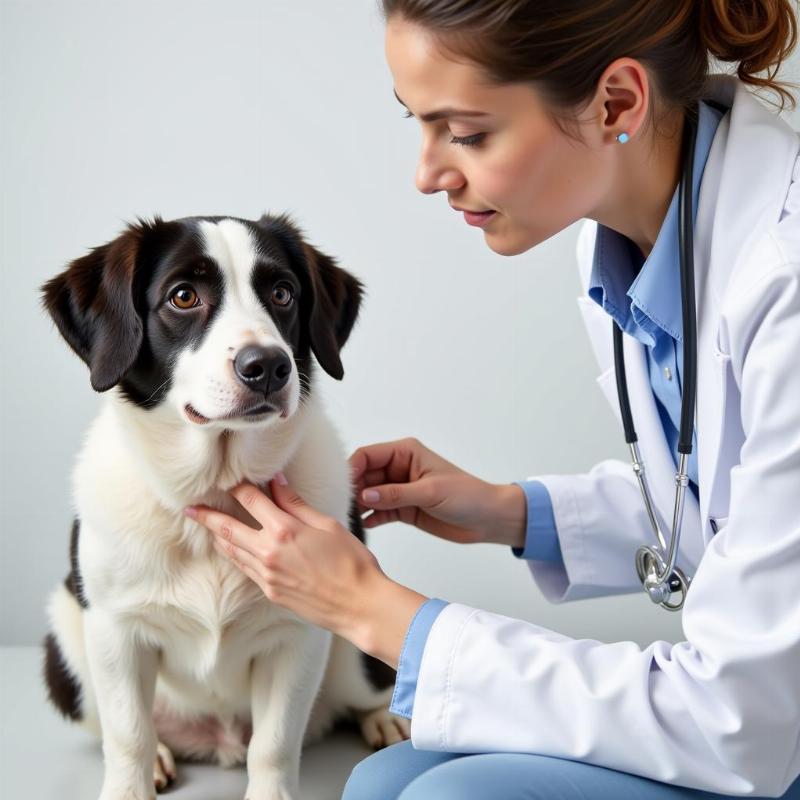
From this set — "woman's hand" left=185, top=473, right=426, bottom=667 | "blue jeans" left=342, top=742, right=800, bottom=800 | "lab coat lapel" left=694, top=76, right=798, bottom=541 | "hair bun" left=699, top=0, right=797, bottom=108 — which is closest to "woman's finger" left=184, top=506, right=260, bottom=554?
"woman's hand" left=185, top=473, right=426, bottom=667

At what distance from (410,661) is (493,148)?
71 cm

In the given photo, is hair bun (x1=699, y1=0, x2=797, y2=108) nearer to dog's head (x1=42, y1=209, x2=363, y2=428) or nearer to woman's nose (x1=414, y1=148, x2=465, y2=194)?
woman's nose (x1=414, y1=148, x2=465, y2=194)

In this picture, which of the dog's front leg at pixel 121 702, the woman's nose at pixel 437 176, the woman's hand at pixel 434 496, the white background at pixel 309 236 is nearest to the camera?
the woman's nose at pixel 437 176

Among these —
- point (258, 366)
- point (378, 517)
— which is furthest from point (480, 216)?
point (378, 517)

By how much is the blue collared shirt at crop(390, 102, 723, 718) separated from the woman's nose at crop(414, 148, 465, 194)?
A: 0.34 metres

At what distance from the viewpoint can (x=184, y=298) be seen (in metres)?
1.75

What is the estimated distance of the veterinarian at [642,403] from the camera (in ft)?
4.25

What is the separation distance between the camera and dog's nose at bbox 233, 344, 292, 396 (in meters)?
1.58

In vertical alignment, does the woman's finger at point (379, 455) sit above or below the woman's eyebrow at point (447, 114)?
below

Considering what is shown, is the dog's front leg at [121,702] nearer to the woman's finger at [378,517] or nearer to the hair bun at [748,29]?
the woman's finger at [378,517]

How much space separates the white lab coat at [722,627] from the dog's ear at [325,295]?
61cm

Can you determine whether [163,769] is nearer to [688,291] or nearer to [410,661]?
[410,661]

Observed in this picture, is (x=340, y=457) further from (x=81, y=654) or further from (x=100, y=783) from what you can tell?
(x=100, y=783)

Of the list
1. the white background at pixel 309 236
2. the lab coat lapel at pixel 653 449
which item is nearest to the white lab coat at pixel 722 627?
the lab coat lapel at pixel 653 449
